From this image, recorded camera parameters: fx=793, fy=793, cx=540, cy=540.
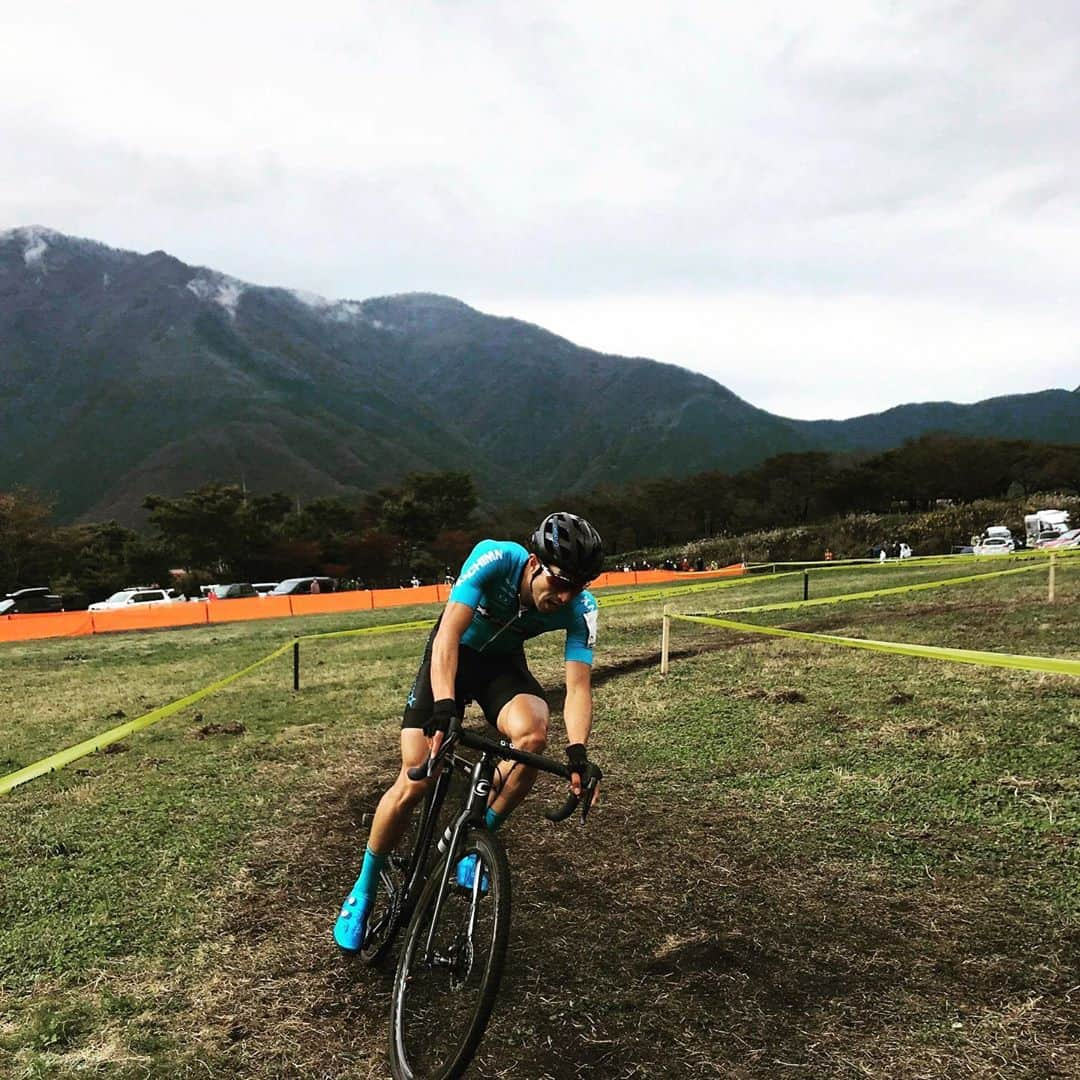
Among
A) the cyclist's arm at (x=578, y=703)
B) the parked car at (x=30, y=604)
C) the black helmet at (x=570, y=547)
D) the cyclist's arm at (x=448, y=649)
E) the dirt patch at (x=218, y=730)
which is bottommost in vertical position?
the parked car at (x=30, y=604)

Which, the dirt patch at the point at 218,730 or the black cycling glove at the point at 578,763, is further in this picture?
the dirt patch at the point at 218,730

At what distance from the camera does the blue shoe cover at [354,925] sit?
4328mm

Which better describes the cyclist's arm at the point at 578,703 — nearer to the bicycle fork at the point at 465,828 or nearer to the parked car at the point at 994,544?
the bicycle fork at the point at 465,828

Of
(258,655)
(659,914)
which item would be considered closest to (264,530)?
(258,655)

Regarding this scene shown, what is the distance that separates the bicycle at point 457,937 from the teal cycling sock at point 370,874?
2.26ft

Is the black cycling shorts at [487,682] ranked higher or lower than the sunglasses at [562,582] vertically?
lower

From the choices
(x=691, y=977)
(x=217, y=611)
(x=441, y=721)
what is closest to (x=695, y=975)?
(x=691, y=977)

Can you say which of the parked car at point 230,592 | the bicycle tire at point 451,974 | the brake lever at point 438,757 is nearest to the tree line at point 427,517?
the parked car at point 230,592

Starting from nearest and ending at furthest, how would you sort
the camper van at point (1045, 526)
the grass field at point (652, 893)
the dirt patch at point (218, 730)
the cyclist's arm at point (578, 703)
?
the grass field at point (652, 893), the cyclist's arm at point (578, 703), the dirt patch at point (218, 730), the camper van at point (1045, 526)

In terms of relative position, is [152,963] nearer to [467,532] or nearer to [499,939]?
[499,939]

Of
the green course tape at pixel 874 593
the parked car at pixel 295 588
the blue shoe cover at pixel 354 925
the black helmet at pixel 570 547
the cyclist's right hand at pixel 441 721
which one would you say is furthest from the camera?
the parked car at pixel 295 588

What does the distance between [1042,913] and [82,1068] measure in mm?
5039

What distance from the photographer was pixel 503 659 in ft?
15.4

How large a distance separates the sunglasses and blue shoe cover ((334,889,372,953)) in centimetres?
205
